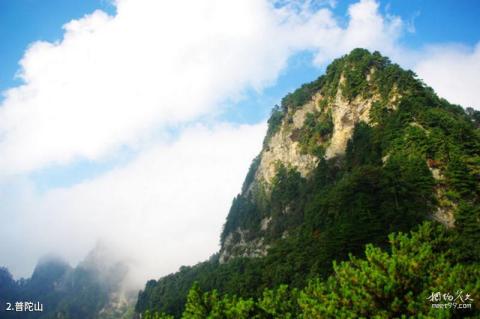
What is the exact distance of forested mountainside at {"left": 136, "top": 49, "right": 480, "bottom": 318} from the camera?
18516 mm

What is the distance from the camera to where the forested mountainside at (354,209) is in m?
18.5

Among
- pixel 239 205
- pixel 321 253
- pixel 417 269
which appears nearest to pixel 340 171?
pixel 321 253

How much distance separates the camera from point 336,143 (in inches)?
3233

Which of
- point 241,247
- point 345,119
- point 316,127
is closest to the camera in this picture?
point 345,119

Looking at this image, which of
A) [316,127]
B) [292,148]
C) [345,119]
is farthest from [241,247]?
[345,119]

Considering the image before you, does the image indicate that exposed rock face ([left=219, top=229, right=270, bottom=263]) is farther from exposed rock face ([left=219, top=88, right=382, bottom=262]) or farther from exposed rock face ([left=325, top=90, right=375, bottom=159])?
exposed rock face ([left=325, top=90, right=375, bottom=159])

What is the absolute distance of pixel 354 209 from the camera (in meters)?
52.8

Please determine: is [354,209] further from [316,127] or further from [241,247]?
[241,247]

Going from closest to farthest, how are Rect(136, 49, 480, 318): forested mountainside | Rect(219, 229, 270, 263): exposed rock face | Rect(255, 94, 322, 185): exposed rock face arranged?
Rect(136, 49, 480, 318): forested mountainside < Rect(219, 229, 270, 263): exposed rock face < Rect(255, 94, 322, 185): exposed rock face

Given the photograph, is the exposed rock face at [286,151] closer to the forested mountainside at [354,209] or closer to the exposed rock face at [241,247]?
the forested mountainside at [354,209]

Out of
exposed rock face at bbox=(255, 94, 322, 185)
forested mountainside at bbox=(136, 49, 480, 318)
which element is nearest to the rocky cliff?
exposed rock face at bbox=(255, 94, 322, 185)

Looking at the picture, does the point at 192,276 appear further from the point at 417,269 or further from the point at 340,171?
the point at 417,269

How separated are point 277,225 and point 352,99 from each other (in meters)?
32.2

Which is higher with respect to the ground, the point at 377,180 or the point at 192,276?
the point at 377,180
